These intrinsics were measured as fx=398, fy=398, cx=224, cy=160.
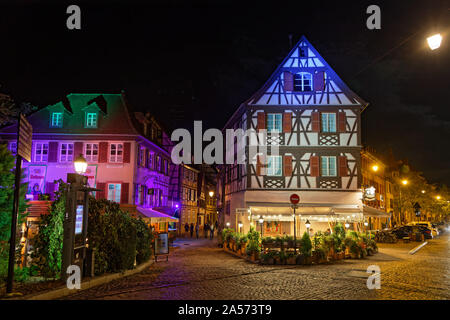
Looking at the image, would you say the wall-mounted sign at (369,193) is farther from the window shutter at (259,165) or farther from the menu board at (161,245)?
the menu board at (161,245)

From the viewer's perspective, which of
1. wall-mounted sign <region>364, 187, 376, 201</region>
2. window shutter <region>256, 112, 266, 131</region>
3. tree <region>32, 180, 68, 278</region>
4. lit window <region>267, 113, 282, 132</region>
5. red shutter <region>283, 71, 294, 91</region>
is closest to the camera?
tree <region>32, 180, 68, 278</region>

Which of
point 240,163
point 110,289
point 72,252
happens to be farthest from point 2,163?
point 240,163

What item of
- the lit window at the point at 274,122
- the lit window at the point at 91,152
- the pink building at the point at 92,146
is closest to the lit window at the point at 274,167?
the lit window at the point at 274,122

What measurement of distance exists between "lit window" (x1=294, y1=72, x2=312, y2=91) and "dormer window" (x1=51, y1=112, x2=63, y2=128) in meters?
17.9

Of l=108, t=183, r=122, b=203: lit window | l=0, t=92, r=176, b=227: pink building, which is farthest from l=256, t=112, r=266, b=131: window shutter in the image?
l=108, t=183, r=122, b=203: lit window

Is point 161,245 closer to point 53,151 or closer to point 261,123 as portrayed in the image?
point 261,123

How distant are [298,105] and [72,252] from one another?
2224 cm

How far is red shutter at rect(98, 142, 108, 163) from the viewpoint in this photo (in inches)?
1156

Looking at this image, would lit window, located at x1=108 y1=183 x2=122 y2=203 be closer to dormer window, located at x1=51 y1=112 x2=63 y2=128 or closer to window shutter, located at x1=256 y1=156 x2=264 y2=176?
dormer window, located at x1=51 y1=112 x2=63 y2=128

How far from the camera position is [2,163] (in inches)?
392

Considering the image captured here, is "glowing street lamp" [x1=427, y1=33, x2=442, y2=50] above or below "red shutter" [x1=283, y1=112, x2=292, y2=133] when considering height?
below

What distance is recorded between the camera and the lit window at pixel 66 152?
96.3 feet

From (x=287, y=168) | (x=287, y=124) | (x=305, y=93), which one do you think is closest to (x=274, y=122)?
(x=287, y=124)
